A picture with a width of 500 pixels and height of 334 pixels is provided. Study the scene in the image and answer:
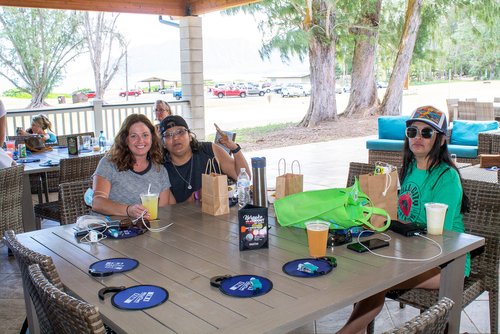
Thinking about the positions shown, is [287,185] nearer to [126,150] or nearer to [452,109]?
[126,150]

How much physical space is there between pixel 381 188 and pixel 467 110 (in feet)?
30.7

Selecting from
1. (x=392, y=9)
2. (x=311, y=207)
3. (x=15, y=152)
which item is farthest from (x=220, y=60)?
(x=311, y=207)

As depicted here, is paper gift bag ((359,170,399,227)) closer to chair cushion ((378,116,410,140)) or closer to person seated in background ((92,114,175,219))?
person seated in background ((92,114,175,219))

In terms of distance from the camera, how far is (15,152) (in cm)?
482

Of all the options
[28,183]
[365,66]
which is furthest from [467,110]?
[28,183]

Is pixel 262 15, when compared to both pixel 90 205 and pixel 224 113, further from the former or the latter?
pixel 90 205

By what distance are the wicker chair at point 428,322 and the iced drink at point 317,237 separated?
2.25ft

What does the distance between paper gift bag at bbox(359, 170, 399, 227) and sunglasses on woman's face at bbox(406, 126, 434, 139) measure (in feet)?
1.07

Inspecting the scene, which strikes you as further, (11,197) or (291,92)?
(291,92)

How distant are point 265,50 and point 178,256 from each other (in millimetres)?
11198

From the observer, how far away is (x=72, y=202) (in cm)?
295

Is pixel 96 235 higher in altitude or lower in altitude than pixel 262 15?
lower

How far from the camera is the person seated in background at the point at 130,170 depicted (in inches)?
113

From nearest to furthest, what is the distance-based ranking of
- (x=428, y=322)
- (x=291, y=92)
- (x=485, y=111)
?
(x=428, y=322), (x=485, y=111), (x=291, y=92)
